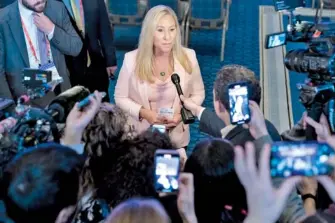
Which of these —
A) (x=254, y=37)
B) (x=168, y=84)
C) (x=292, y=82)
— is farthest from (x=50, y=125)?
(x=254, y=37)

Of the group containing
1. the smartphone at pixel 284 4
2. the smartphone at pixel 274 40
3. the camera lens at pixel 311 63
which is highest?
the smartphone at pixel 284 4

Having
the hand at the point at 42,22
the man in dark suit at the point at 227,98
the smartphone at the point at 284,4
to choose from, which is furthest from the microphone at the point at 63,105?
the smartphone at the point at 284,4

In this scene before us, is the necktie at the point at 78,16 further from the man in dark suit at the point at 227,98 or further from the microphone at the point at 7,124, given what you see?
the microphone at the point at 7,124

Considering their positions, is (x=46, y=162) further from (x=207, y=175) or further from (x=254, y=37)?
(x=254, y=37)

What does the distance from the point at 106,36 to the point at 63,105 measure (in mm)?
1811

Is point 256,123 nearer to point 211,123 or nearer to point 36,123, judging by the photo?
point 211,123

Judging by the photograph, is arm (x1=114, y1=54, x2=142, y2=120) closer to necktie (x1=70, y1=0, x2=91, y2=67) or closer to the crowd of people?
the crowd of people

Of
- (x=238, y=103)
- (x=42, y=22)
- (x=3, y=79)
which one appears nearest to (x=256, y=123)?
(x=238, y=103)

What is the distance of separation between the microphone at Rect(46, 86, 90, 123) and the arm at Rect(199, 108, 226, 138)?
0.82m

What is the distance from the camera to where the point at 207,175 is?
171 centimetres

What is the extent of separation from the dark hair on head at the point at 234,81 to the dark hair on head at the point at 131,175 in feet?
2.21

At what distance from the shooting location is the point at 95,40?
3832 millimetres

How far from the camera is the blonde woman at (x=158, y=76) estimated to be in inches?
122

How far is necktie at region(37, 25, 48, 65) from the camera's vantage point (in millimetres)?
3184
